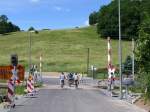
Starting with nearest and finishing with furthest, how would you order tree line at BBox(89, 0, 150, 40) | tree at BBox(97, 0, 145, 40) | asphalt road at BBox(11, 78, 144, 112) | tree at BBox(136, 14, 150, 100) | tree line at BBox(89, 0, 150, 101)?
tree at BBox(136, 14, 150, 100) < tree line at BBox(89, 0, 150, 101) < asphalt road at BBox(11, 78, 144, 112) < tree at BBox(97, 0, 145, 40) < tree line at BBox(89, 0, 150, 40)

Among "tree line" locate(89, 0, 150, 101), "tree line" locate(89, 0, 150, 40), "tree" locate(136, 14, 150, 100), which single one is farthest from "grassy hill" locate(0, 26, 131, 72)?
"tree" locate(136, 14, 150, 100)

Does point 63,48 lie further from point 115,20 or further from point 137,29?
point 137,29

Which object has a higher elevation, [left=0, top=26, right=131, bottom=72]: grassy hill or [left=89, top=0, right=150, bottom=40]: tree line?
[left=89, top=0, right=150, bottom=40]: tree line

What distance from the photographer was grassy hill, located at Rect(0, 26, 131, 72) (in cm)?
12925

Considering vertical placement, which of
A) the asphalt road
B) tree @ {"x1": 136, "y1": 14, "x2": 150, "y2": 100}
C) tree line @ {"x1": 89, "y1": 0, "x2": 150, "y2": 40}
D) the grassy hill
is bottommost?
the asphalt road

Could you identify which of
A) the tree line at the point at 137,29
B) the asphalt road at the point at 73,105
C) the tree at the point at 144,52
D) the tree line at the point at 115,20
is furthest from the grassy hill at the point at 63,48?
the tree at the point at 144,52

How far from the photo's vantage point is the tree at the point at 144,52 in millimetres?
26219

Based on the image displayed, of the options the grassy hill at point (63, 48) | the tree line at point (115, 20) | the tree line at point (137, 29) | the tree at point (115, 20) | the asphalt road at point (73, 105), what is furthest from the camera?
the tree line at point (115, 20)

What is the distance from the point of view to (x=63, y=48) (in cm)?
15438

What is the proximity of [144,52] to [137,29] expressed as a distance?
219 centimetres

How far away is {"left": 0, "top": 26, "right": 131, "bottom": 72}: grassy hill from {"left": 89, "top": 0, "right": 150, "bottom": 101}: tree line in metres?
3.96

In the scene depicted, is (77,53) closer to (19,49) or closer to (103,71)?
(19,49)

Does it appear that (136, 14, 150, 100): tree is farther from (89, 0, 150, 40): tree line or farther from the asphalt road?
(89, 0, 150, 40): tree line

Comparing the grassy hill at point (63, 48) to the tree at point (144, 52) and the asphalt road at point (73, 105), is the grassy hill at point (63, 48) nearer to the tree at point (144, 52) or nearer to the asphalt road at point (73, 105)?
the asphalt road at point (73, 105)
